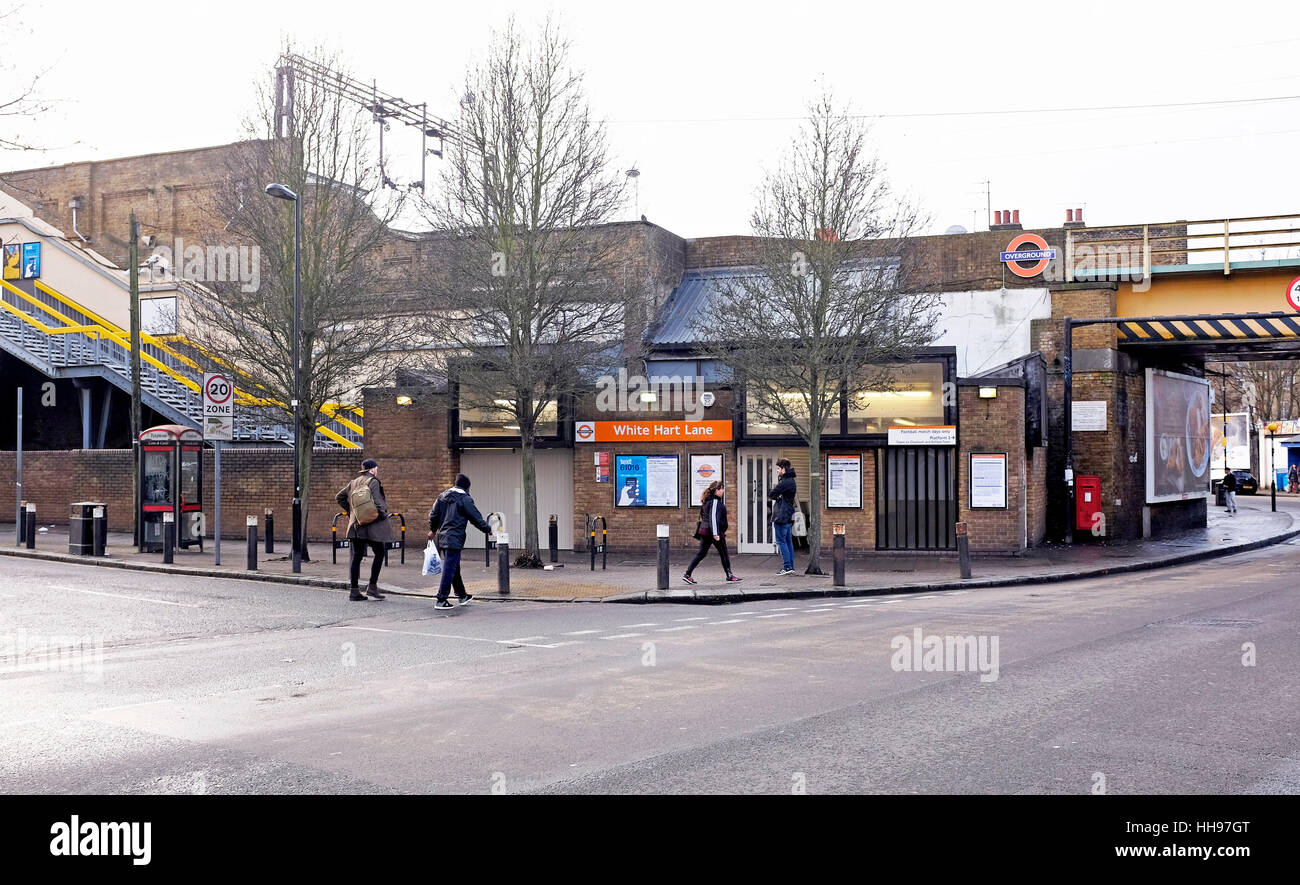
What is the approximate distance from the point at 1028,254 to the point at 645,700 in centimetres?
2108

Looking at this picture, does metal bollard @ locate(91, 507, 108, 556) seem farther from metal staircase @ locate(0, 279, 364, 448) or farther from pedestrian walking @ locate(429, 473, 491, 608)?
pedestrian walking @ locate(429, 473, 491, 608)

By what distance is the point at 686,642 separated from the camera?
11.8 meters

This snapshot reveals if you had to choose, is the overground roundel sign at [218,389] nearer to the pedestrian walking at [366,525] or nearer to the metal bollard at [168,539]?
the metal bollard at [168,539]

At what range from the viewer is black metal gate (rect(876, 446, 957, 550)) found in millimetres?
23094

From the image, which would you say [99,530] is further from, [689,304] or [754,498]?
[689,304]

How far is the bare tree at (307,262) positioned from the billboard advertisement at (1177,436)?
19.1 metres

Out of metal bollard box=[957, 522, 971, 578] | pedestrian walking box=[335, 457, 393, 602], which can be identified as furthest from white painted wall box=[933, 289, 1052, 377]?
pedestrian walking box=[335, 457, 393, 602]

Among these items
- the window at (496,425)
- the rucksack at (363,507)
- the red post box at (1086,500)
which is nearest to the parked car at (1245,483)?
the red post box at (1086,500)

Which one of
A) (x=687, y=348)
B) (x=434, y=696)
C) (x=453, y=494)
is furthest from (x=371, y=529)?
(x=687, y=348)

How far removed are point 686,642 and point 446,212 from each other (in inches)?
464

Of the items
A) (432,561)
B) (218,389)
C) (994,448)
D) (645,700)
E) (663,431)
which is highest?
(218,389)

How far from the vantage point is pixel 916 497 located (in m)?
23.2

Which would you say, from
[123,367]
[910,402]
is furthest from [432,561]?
[123,367]

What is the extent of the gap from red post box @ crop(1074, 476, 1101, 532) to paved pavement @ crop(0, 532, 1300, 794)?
35.9 ft
